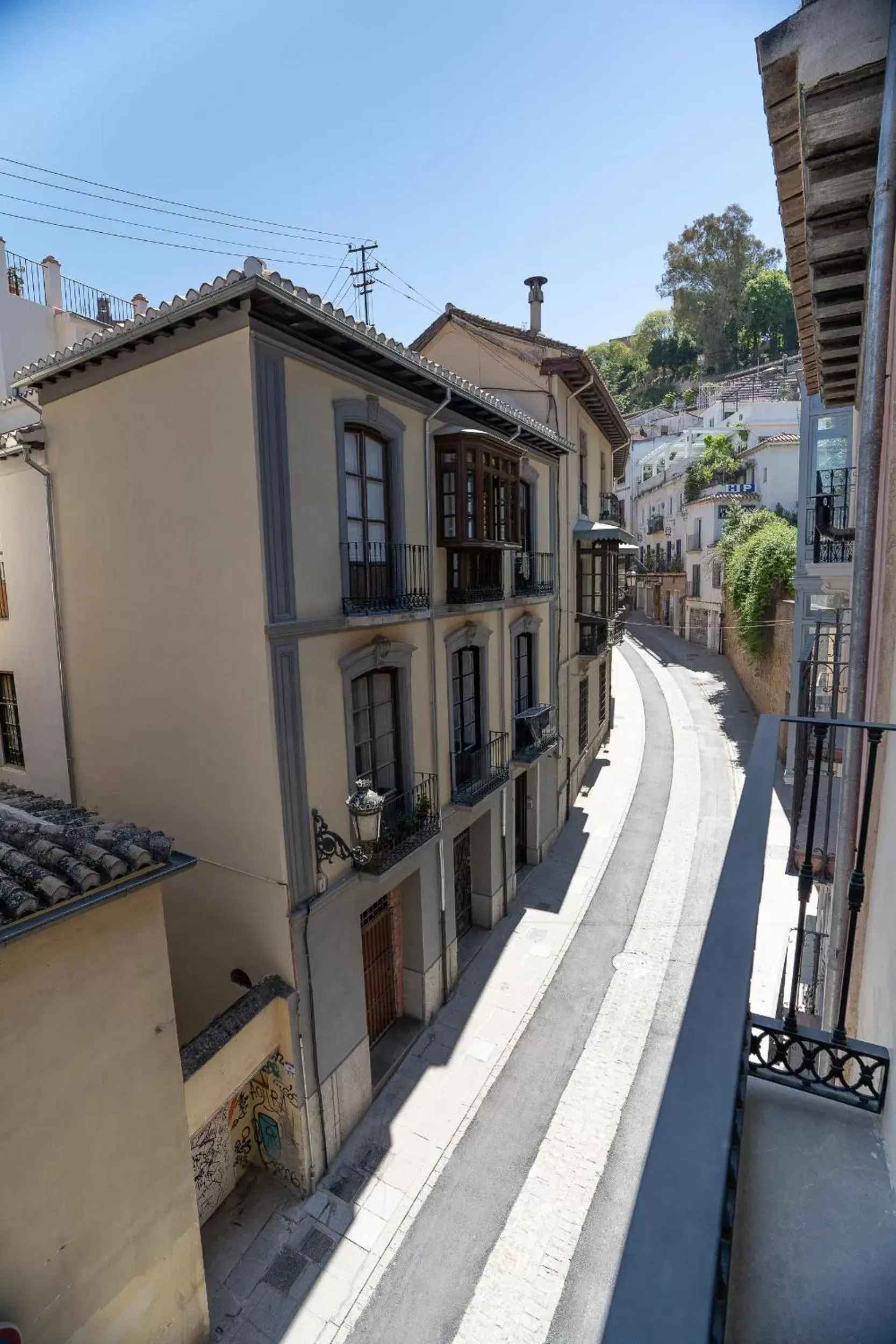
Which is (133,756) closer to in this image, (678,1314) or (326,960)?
→ (326,960)

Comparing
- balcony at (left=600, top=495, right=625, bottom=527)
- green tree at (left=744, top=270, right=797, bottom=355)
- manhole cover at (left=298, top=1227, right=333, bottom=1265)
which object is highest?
green tree at (left=744, top=270, right=797, bottom=355)

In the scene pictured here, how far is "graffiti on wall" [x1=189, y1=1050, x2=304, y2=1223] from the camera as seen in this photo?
7.93 metres

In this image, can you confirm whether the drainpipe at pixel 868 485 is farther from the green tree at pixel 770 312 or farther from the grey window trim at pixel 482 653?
the green tree at pixel 770 312

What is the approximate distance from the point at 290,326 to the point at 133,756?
19.4 feet

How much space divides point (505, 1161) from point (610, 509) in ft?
64.8

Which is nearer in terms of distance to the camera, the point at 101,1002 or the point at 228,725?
the point at 101,1002

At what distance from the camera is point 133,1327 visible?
5.81 m

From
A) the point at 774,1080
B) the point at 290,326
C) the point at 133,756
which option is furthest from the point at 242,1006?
the point at 290,326

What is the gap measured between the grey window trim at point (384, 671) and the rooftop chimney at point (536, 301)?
1269 centimetres

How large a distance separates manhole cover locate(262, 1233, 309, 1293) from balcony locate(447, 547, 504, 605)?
8748 mm

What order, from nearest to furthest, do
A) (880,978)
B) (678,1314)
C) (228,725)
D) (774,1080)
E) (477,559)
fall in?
1. (678,1314)
2. (774,1080)
3. (880,978)
4. (228,725)
5. (477,559)

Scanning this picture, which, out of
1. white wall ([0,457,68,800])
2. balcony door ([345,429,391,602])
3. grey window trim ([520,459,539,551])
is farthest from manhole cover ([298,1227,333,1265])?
grey window trim ([520,459,539,551])

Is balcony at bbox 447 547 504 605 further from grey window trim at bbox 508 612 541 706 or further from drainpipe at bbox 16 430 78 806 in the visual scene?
drainpipe at bbox 16 430 78 806

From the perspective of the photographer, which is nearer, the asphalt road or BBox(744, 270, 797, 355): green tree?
the asphalt road
